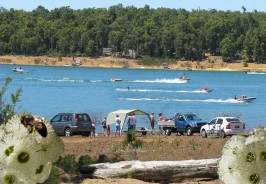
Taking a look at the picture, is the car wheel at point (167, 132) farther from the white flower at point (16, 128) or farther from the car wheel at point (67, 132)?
the white flower at point (16, 128)

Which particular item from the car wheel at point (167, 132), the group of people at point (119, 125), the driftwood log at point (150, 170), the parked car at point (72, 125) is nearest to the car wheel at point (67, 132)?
the parked car at point (72, 125)

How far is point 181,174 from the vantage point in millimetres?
18391

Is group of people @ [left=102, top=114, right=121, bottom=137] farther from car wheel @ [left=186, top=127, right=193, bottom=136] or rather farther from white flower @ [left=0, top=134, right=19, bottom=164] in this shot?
white flower @ [left=0, top=134, right=19, bottom=164]

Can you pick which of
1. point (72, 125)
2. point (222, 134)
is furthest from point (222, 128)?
point (72, 125)

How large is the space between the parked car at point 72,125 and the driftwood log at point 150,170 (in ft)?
69.2

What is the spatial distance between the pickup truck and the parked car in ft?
14.5

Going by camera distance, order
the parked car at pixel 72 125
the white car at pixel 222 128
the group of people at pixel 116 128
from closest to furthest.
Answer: the white car at pixel 222 128 → the parked car at pixel 72 125 → the group of people at pixel 116 128

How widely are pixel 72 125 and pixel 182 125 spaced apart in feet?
19.2

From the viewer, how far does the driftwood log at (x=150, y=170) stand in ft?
59.2

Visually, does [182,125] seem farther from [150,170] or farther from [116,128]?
[150,170]

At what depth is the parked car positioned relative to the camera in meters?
39.7

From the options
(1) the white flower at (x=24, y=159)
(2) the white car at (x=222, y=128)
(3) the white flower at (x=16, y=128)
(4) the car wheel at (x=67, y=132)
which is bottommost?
(4) the car wheel at (x=67, y=132)

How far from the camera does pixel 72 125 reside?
39750 mm

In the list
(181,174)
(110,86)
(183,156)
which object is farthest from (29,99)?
(181,174)
